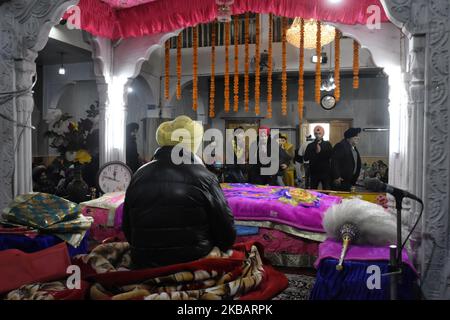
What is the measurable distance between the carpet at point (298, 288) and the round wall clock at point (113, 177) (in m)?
2.56

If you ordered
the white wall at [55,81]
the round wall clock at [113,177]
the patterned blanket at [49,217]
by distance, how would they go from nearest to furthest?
the patterned blanket at [49,217] < the round wall clock at [113,177] < the white wall at [55,81]

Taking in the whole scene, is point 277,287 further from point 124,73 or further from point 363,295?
point 124,73

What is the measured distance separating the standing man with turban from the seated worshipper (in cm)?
469

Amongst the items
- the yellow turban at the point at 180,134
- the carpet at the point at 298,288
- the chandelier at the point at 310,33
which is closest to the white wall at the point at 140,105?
the chandelier at the point at 310,33

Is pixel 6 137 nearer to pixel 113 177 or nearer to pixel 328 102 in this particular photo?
pixel 113 177

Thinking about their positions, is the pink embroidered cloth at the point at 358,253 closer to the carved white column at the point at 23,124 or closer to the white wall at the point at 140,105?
the carved white column at the point at 23,124

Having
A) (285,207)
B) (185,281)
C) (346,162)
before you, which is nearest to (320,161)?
(346,162)

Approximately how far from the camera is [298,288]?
344 centimetres

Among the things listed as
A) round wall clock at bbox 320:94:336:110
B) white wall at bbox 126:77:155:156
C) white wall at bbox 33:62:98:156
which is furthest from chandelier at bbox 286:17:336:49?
round wall clock at bbox 320:94:336:110

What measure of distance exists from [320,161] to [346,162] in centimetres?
80

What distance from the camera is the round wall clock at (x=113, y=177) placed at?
496 cm

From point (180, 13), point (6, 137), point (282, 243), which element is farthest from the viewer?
point (180, 13)

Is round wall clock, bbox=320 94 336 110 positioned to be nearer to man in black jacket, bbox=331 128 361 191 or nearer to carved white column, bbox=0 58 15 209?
man in black jacket, bbox=331 128 361 191
